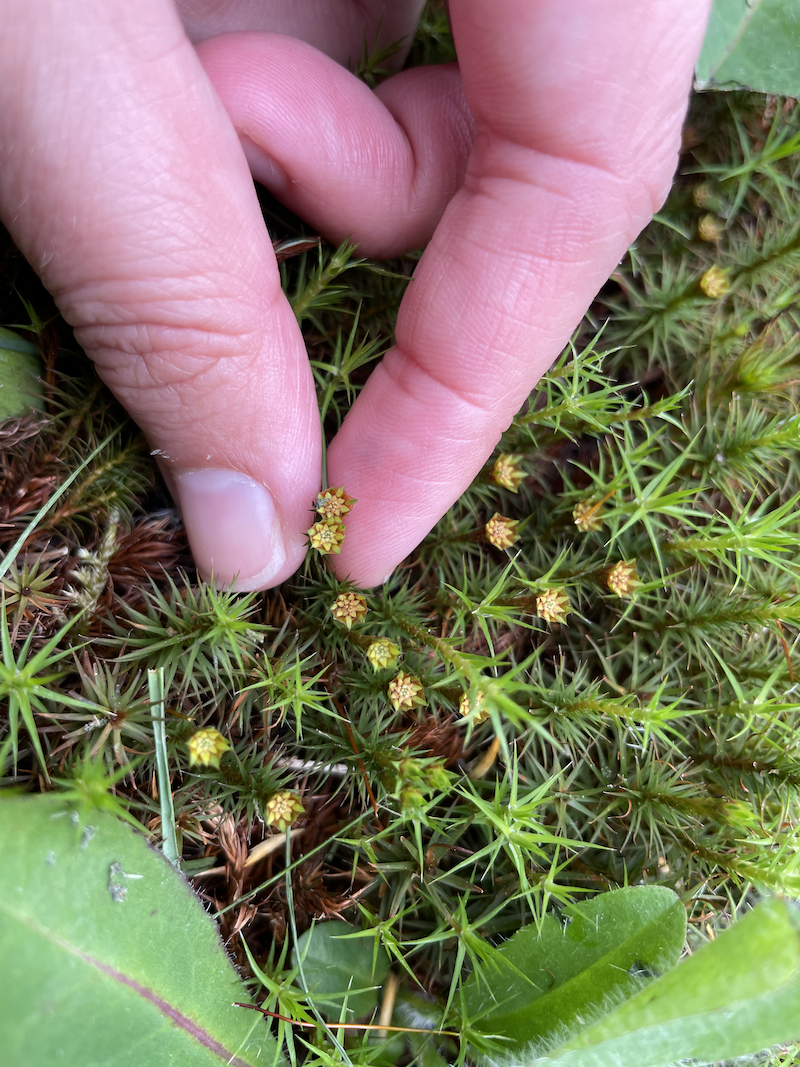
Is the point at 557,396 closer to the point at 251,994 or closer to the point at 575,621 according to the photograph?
the point at 575,621

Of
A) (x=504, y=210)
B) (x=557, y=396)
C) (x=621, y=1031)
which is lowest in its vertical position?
(x=621, y=1031)

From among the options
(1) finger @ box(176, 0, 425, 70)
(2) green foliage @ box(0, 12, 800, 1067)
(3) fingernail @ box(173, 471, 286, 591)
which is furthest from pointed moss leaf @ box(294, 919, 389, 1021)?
(1) finger @ box(176, 0, 425, 70)

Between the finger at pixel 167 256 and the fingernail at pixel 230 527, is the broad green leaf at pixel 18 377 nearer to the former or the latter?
the finger at pixel 167 256

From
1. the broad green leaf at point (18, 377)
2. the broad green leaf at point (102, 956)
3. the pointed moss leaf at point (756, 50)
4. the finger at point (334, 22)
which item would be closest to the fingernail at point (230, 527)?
the broad green leaf at point (18, 377)

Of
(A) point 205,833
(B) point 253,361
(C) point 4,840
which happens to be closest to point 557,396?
(B) point 253,361

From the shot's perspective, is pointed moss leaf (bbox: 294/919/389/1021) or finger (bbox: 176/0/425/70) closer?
pointed moss leaf (bbox: 294/919/389/1021)

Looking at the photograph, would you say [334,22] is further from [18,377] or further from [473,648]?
[473,648]

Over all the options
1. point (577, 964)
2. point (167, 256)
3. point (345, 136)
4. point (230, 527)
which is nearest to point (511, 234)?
point (345, 136)

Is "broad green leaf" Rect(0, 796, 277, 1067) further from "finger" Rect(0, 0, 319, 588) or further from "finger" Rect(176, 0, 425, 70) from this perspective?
"finger" Rect(176, 0, 425, 70)
